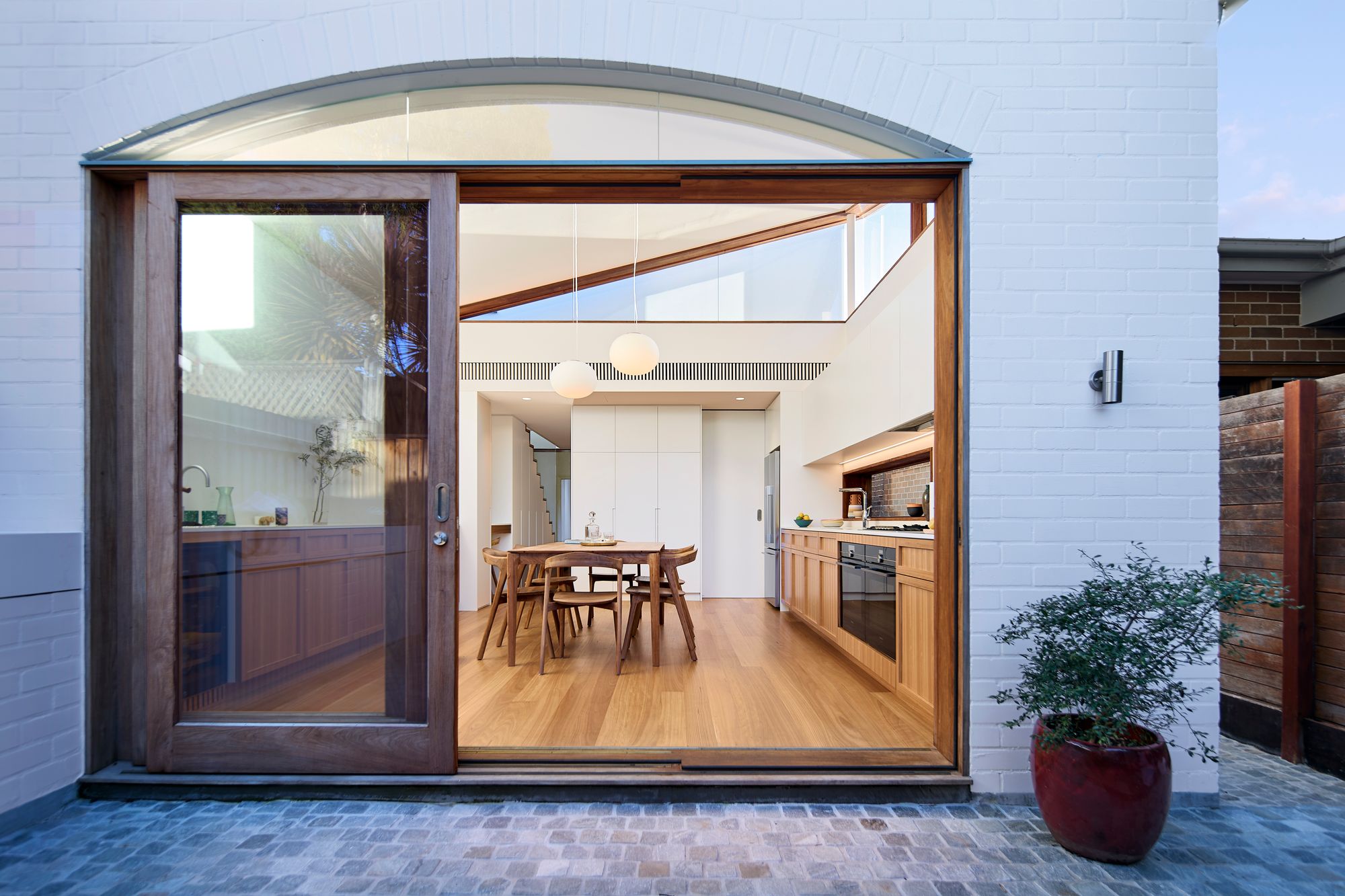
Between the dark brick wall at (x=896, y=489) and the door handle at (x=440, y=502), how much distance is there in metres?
3.76

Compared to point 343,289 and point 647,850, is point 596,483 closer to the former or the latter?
point 343,289

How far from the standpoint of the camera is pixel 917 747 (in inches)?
100

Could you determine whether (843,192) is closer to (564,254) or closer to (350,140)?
(350,140)

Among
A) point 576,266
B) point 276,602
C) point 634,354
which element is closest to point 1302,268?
point 634,354

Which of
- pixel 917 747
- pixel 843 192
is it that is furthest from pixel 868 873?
pixel 843 192

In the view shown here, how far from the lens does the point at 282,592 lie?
2.41m

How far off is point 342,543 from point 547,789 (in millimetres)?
1124

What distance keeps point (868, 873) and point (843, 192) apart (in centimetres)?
227

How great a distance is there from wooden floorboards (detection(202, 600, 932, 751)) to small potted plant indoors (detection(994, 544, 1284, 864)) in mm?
708

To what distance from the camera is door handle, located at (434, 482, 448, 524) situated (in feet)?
7.61

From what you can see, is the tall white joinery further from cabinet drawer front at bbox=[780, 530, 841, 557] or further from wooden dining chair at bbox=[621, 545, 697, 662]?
wooden dining chair at bbox=[621, 545, 697, 662]

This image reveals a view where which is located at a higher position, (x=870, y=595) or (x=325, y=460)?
(x=325, y=460)

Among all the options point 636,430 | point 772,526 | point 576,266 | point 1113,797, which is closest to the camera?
point 1113,797

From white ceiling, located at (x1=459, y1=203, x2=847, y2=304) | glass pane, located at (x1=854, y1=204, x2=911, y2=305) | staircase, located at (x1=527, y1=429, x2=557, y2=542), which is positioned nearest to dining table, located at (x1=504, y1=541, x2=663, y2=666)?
white ceiling, located at (x1=459, y1=203, x2=847, y2=304)
